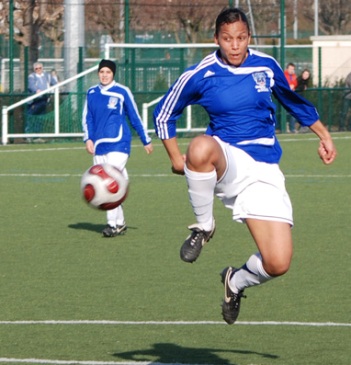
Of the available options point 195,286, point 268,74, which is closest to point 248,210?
point 268,74

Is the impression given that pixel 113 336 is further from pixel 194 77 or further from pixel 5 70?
pixel 5 70

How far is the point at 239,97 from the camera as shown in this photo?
700 centimetres

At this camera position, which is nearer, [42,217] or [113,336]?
[113,336]

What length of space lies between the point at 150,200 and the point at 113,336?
350 inches

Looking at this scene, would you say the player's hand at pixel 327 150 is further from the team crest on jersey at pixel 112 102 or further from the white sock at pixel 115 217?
the team crest on jersey at pixel 112 102

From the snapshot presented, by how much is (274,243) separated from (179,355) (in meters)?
1.14

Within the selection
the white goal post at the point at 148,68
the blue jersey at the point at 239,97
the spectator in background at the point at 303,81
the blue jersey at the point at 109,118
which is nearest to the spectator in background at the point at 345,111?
the spectator in background at the point at 303,81

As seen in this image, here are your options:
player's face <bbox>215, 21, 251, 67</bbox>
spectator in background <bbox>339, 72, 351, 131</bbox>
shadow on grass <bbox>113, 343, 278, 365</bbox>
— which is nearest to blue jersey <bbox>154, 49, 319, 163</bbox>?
player's face <bbox>215, 21, 251, 67</bbox>

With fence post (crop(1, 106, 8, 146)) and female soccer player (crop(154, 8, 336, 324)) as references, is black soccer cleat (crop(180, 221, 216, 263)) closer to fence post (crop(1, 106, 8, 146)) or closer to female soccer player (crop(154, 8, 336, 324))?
female soccer player (crop(154, 8, 336, 324))

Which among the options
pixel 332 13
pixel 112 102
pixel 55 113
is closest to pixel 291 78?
pixel 55 113

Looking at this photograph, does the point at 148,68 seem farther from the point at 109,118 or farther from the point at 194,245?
the point at 194,245

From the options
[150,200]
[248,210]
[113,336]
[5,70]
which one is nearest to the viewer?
[248,210]

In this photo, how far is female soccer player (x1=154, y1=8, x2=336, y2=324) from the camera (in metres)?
6.89

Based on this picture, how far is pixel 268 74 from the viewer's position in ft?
23.2
